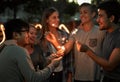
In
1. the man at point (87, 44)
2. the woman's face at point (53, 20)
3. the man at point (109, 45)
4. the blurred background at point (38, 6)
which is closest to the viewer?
the man at point (109, 45)

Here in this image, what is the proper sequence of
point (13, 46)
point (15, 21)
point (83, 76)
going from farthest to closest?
1. point (83, 76)
2. point (15, 21)
3. point (13, 46)

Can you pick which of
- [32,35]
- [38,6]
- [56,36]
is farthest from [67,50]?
[38,6]

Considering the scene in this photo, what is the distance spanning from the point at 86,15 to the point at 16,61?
8.03 feet

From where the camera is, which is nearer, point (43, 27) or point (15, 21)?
point (15, 21)

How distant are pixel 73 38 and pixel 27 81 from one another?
85.5 inches

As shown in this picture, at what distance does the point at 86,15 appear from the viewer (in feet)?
20.5

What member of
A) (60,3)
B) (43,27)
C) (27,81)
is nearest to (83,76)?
(43,27)

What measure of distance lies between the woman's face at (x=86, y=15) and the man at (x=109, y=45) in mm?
1135

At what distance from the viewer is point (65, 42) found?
21.4 ft

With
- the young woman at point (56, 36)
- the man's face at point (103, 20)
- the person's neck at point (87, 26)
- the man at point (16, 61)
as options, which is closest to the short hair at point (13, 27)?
the man at point (16, 61)

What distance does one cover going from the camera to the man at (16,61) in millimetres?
4074

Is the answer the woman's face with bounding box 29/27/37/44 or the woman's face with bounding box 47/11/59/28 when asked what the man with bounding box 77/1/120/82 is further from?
the woman's face with bounding box 47/11/59/28

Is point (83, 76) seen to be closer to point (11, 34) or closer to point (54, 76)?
point (54, 76)

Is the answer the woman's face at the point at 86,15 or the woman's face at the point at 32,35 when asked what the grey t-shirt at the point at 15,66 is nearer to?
the woman's face at the point at 32,35
